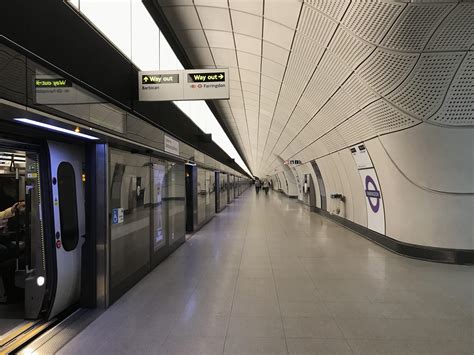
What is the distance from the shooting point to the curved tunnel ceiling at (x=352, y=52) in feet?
13.9

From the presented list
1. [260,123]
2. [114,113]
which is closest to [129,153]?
[114,113]

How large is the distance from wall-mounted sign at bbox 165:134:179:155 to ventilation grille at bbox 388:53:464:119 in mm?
4756

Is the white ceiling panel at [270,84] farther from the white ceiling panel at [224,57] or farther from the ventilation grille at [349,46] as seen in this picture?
the ventilation grille at [349,46]

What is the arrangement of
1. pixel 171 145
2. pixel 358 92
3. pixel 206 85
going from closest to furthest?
pixel 206 85 < pixel 358 92 < pixel 171 145

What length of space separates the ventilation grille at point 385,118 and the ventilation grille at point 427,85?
202 mm

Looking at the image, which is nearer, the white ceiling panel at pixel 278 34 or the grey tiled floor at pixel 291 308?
the grey tiled floor at pixel 291 308

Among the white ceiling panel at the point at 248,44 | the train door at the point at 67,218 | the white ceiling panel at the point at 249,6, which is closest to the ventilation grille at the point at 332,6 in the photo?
the white ceiling panel at the point at 249,6

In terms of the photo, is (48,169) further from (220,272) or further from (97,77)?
(220,272)

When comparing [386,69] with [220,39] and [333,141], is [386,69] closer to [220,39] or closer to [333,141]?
[220,39]

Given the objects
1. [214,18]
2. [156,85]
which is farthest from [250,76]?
[156,85]

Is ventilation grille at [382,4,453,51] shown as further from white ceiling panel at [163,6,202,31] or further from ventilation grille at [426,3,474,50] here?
white ceiling panel at [163,6,202,31]

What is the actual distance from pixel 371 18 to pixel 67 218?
5.15m

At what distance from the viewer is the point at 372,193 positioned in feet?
26.4

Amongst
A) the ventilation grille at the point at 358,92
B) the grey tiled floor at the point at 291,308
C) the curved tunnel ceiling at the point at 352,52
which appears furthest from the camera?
the ventilation grille at the point at 358,92
